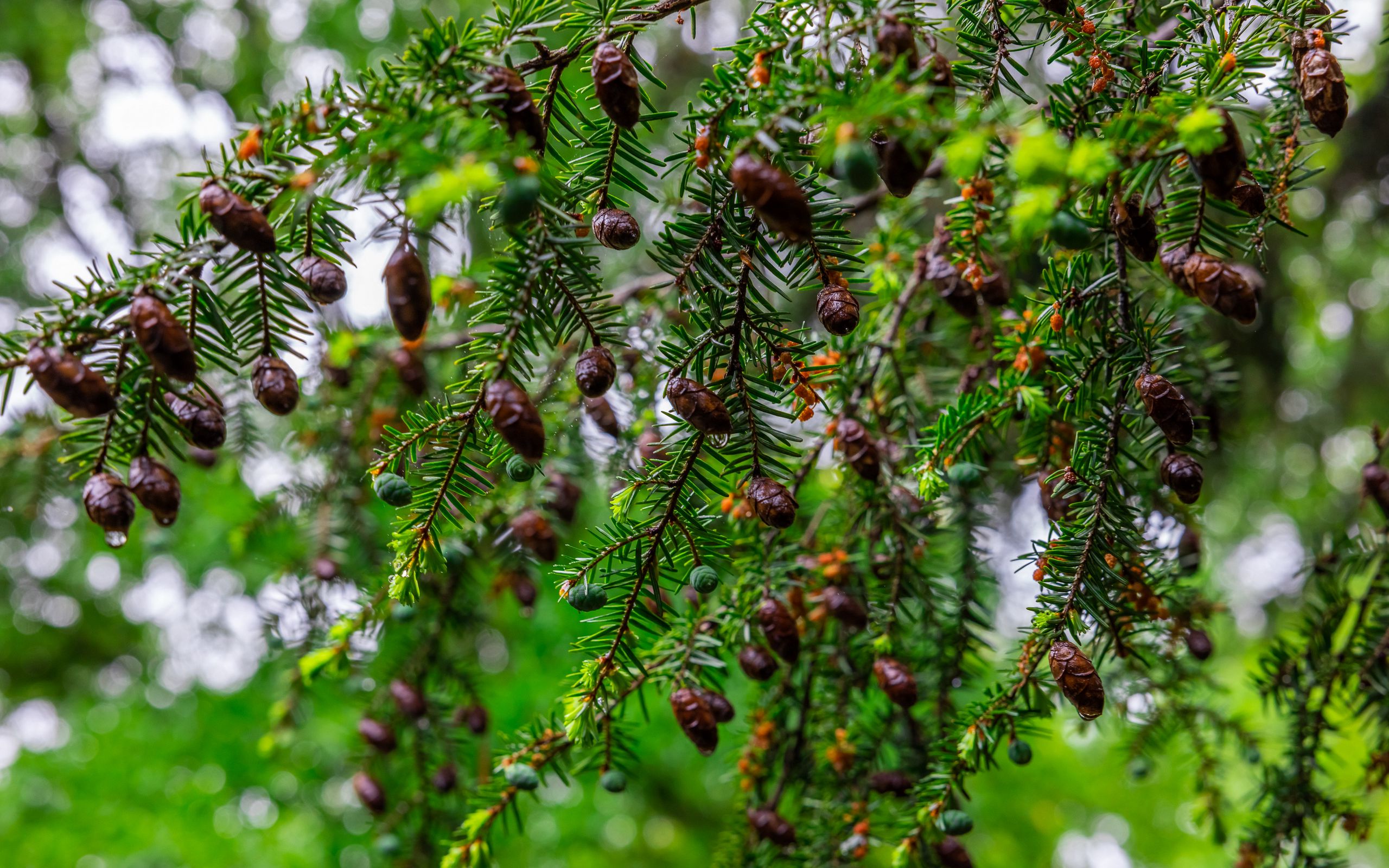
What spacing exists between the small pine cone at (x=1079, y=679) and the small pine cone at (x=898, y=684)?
0.31 metres

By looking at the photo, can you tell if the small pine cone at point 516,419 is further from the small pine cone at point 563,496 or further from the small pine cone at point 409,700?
the small pine cone at point 409,700

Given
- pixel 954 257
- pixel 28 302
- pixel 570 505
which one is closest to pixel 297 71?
pixel 28 302

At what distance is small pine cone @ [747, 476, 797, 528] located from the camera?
0.94 m

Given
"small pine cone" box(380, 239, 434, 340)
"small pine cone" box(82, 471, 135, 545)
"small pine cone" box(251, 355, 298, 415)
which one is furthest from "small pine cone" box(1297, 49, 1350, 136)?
"small pine cone" box(82, 471, 135, 545)

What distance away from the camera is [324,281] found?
879 mm

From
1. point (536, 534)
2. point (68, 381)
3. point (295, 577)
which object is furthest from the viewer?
point (295, 577)

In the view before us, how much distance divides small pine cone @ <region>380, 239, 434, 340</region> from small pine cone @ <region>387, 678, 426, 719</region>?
1118mm

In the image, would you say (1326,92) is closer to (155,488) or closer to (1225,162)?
(1225,162)

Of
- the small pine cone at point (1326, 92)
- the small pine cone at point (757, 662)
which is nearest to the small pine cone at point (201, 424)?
the small pine cone at point (757, 662)

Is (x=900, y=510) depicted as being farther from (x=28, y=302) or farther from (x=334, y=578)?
(x=28, y=302)

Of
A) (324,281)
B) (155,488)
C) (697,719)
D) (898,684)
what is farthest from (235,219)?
(898,684)

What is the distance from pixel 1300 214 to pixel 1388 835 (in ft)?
8.92

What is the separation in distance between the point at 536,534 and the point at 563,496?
0.15 meters

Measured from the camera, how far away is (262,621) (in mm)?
2010
